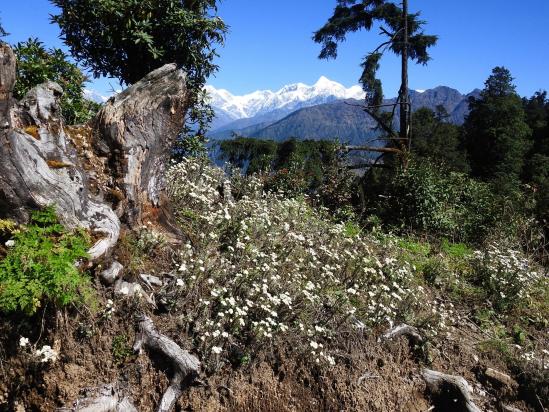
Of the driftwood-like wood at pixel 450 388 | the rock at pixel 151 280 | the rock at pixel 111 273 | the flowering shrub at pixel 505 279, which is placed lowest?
the driftwood-like wood at pixel 450 388

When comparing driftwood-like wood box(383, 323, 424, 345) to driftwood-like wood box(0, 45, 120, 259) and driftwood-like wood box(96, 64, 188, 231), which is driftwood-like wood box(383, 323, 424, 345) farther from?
driftwood-like wood box(0, 45, 120, 259)

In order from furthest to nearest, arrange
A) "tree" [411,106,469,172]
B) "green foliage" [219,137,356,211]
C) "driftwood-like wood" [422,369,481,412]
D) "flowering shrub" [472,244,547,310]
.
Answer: "tree" [411,106,469,172], "green foliage" [219,137,356,211], "flowering shrub" [472,244,547,310], "driftwood-like wood" [422,369,481,412]

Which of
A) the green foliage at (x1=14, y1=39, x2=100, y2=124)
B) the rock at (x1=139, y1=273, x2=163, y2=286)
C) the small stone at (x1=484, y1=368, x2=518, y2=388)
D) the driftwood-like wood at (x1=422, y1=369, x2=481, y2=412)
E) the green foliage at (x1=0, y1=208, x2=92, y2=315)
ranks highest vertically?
the green foliage at (x1=14, y1=39, x2=100, y2=124)

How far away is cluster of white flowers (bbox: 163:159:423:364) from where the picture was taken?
5.05 m

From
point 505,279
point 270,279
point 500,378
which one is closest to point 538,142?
point 505,279

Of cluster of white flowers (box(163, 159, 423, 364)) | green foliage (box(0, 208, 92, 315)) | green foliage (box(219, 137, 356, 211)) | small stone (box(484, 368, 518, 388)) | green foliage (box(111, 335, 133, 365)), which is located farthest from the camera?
green foliage (box(219, 137, 356, 211))

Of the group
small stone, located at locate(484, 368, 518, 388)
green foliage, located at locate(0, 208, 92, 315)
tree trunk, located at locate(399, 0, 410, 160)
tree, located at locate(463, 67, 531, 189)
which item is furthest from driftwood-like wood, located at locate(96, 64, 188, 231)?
tree, located at locate(463, 67, 531, 189)

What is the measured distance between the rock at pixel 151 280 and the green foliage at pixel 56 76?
4.26 m

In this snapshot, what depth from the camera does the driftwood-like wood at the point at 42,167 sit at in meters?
4.36

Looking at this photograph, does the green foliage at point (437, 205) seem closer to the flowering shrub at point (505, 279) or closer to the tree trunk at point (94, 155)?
the flowering shrub at point (505, 279)

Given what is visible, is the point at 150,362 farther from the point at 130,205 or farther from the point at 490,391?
the point at 490,391

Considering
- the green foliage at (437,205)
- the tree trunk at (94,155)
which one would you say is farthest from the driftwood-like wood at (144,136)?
the green foliage at (437,205)

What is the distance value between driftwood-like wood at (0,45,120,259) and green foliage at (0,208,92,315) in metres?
0.30

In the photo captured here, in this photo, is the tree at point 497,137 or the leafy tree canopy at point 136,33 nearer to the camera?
the leafy tree canopy at point 136,33
